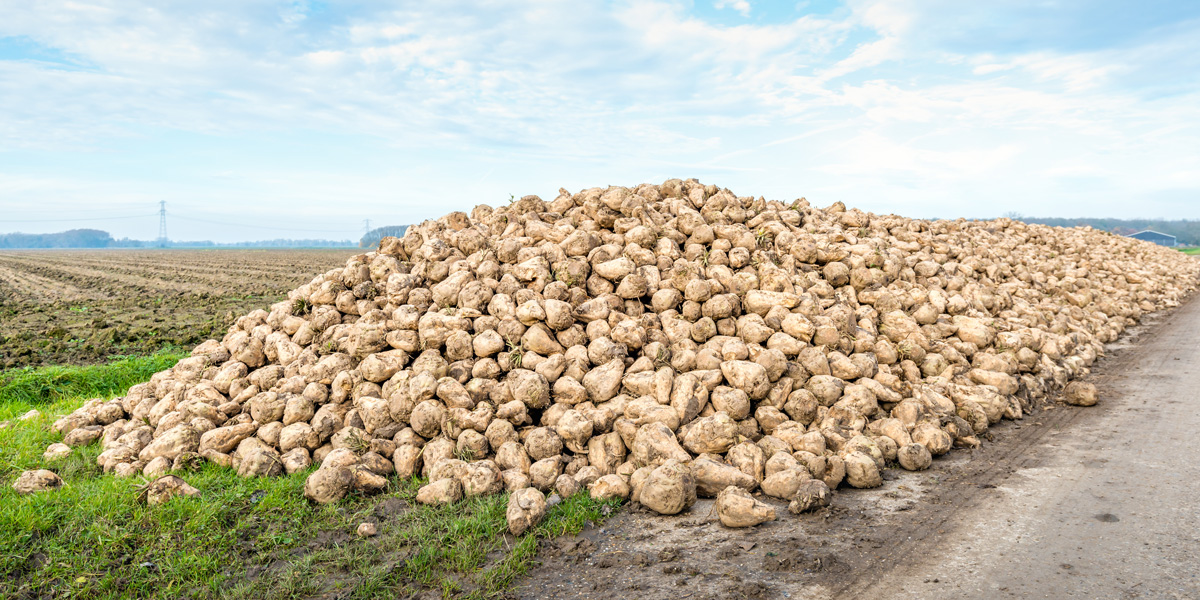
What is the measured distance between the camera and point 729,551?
13.1ft

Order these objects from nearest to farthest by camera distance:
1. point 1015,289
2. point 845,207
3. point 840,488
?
point 840,488 < point 845,207 < point 1015,289

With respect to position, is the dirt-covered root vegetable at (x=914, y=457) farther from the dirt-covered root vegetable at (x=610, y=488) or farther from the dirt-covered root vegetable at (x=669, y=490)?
the dirt-covered root vegetable at (x=610, y=488)

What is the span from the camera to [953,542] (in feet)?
13.4

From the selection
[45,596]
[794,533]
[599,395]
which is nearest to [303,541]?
[45,596]

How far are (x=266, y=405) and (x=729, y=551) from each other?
4.18m

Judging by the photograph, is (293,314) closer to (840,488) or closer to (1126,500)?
(840,488)

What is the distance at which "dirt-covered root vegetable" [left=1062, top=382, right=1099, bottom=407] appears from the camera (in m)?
7.21

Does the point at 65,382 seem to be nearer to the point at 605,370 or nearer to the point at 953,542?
the point at 605,370

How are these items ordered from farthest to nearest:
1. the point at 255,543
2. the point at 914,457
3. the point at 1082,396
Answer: the point at 1082,396 < the point at 914,457 < the point at 255,543

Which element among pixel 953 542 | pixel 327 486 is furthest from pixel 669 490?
pixel 327 486

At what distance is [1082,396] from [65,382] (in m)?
13.0

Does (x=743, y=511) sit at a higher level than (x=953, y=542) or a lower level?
higher

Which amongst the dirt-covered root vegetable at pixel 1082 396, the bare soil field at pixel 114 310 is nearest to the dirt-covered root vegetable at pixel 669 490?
the dirt-covered root vegetable at pixel 1082 396

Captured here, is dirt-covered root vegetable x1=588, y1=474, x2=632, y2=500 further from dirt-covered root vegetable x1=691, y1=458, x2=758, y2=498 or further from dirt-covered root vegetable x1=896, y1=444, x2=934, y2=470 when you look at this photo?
dirt-covered root vegetable x1=896, y1=444, x2=934, y2=470
